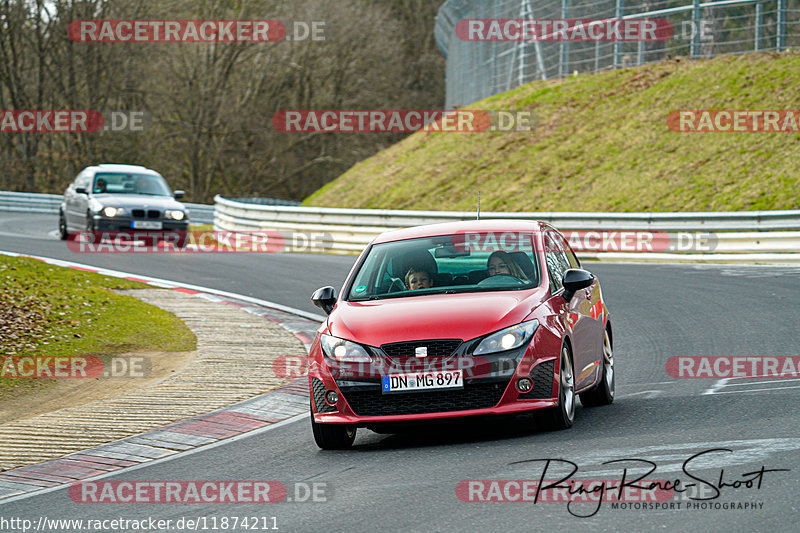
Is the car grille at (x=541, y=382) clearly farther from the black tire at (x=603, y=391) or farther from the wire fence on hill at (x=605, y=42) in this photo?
the wire fence on hill at (x=605, y=42)

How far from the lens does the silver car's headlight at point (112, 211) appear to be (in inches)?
966

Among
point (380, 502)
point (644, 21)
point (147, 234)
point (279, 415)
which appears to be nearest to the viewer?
point (380, 502)

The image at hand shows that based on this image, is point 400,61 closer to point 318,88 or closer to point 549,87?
point 318,88

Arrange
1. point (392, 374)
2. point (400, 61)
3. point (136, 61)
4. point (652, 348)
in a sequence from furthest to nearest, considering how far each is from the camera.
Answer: point (400, 61) → point (136, 61) → point (652, 348) → point (392, 374)

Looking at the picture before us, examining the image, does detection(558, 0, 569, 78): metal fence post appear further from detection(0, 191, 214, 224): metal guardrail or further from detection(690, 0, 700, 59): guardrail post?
detection(0, 191, 214, 224): metal guardrail

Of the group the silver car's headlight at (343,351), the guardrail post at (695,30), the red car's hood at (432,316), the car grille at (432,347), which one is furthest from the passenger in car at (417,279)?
the guardrail post at (695,30)

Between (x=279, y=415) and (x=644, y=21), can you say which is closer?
(x=279, y=415)

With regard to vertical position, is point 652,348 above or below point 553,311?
below

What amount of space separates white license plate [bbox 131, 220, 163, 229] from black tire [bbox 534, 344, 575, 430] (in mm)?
18161

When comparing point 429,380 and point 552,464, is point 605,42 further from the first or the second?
point 552,464

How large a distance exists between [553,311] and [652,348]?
4133 millimetres

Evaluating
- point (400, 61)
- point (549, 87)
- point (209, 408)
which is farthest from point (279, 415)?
point (400, 61)

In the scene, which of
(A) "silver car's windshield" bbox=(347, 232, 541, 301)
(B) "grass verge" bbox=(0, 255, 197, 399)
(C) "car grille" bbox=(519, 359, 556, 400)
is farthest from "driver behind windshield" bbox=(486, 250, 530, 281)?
(B) "grass verge" bbox=(0, 255, 197, 399)

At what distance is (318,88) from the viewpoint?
5419 centimetres
